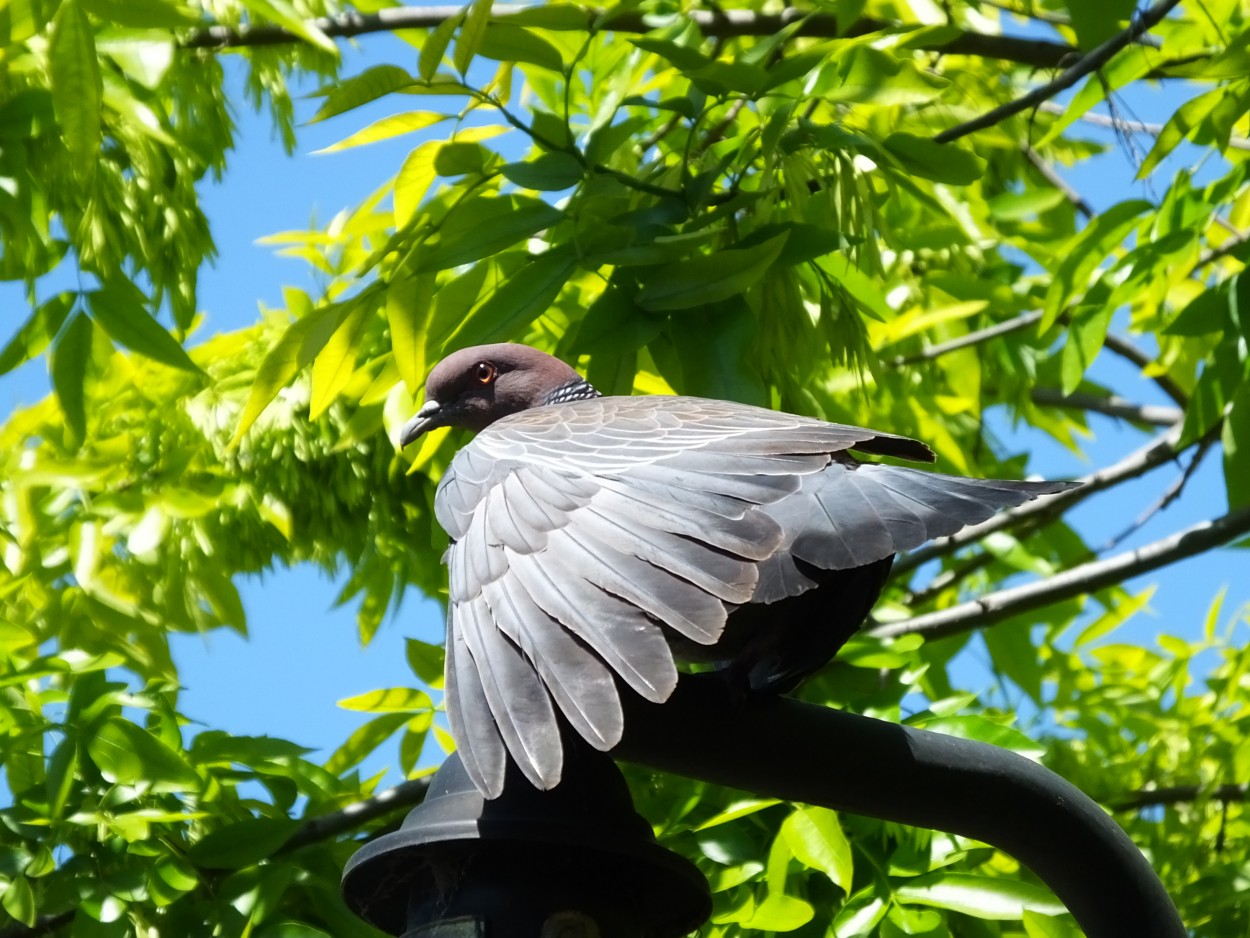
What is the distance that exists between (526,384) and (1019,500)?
1.30 m

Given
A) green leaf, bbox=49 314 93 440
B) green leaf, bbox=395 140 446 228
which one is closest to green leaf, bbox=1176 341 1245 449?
green leaf, bbox=395 140 446 228

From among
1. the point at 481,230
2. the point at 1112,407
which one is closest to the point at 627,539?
the point at 481,230

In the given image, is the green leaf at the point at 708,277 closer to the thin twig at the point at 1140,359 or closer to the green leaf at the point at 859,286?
the green leaf at the point at 859,286

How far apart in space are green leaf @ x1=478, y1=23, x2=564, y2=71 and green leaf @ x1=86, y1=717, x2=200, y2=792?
121 centimetres

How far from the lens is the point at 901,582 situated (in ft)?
13.0

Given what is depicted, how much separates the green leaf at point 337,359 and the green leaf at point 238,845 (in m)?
0.69

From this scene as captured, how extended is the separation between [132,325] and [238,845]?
89 cm

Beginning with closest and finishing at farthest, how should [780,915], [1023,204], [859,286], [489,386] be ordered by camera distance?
[780,915] < [859,286] < [489,386] < [1023,204]

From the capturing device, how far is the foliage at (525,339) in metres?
2.47

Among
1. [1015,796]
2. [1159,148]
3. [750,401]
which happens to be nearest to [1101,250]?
[1159,148]

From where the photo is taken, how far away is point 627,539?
1664 millimetres

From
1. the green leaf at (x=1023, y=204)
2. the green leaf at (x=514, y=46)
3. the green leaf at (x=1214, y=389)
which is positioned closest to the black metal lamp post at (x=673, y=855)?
the green leaf at (x=514, y=46)

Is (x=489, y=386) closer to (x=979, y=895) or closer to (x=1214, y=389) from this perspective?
(x=979, y=895)

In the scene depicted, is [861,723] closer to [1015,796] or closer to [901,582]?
[1015,796]
